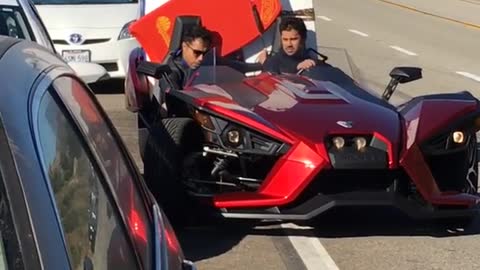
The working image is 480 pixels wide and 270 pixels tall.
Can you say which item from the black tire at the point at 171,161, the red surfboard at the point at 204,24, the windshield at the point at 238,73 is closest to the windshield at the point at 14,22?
the black tire at the point at 171,161

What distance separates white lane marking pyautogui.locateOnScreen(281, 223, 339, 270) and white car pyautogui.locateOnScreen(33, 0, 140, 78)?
6.80 metres

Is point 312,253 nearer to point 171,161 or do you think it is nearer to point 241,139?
point 241,139

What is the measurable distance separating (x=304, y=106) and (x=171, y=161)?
0.92 m

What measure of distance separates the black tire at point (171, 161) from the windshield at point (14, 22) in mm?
994

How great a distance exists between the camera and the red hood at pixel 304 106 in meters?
7.11

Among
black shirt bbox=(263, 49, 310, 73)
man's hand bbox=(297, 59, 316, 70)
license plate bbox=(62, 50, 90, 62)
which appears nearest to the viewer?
man's hand bbox=(297, 59, 316, 70)

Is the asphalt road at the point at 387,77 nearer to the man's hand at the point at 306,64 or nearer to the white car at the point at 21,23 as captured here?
the man's hand at the point at 306,64

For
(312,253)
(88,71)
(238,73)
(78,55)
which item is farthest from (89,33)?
(88,71)

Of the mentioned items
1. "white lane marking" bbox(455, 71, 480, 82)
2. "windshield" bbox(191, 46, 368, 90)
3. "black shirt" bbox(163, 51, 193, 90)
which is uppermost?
"windshield" bbox(191, 46, 368, 90)

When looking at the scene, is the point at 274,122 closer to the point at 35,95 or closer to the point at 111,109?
the point at 35,95

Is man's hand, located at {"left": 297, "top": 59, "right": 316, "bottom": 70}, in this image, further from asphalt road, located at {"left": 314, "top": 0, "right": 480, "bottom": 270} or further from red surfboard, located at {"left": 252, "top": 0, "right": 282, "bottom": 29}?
red surfboard, located at {"left": 252, "top": 0, "right": 282, "bottom": 29}

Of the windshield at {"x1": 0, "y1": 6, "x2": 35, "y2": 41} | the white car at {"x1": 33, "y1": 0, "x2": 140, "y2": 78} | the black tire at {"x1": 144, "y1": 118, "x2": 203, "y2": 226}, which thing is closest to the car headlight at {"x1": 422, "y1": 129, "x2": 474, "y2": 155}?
the black tire at {"x1": 144, "y1": 118, "x2": 203, "y2": 226}

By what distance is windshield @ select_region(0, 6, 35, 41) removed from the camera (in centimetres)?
724

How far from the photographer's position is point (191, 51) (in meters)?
9.22
